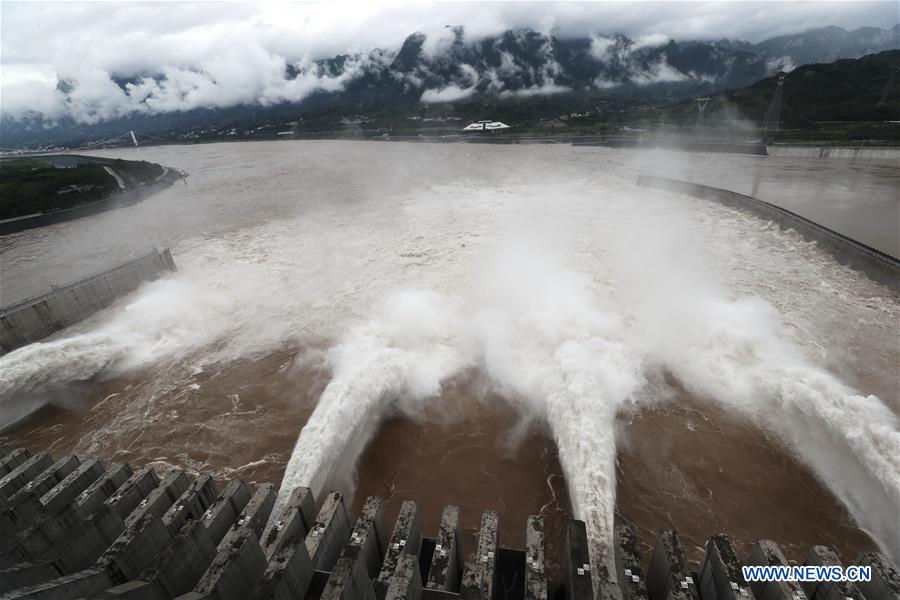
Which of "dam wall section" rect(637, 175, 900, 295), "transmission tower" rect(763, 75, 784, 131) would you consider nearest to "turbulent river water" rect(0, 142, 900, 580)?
"dam wall section" rect(637, 175, 900, 295)

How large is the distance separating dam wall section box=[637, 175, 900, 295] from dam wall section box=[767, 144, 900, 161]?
97.8 feet

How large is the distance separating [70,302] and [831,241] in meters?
33.9

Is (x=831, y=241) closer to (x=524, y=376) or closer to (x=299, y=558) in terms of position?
(x=524, y=376)

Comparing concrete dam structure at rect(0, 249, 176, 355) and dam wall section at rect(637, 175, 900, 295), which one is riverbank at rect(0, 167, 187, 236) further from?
dam wall section at rect(637, 175, 900, 295)

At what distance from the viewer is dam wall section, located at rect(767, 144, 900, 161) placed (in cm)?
4500

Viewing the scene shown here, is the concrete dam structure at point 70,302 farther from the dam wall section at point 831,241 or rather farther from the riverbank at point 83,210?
the dam wall section at point 831,241

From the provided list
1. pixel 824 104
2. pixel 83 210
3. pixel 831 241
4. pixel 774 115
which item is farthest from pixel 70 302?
pixel 824 104

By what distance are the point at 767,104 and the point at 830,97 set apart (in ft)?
32.9

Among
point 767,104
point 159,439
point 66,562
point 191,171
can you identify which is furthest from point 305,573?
point 767,104

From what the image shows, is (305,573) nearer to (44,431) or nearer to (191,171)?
(44,431)

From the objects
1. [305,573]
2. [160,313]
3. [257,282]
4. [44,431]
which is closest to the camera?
[305,573]

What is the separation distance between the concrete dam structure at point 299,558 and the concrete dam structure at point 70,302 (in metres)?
11.9

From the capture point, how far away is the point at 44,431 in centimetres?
1218

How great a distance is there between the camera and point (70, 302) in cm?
1744
